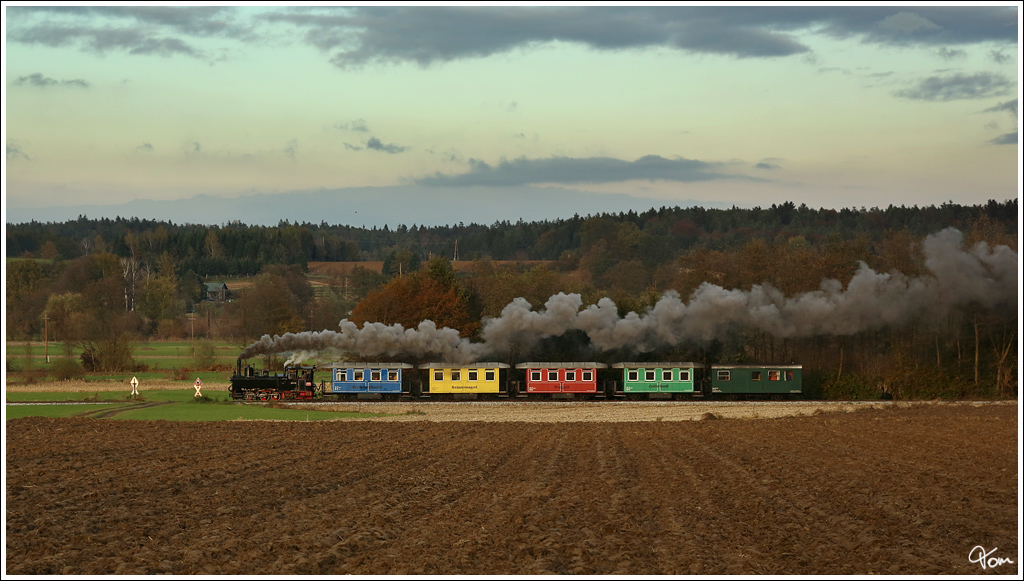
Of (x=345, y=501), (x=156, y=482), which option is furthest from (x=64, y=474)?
(x=345, y=501)

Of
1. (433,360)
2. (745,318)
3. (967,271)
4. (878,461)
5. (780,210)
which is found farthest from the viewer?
(780,210)

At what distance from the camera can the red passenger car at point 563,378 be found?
62531 millimetres

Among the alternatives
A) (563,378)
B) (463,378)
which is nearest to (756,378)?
(563,378)

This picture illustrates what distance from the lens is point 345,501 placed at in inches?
815

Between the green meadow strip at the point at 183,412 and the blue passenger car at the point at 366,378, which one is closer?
the green meadow strip at the point at 183,412

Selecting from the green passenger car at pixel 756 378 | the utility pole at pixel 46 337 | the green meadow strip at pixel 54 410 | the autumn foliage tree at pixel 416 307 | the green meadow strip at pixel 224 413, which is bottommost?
the green meadow strip at pixel 224 413

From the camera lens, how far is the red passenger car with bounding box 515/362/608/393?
6253 cm

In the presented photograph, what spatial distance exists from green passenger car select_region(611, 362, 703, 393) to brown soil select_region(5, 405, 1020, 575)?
24.4 metres

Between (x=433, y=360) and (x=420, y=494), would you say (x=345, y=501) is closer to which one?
(x=420, y=494)

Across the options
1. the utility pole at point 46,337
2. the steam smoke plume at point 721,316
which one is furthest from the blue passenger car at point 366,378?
the utility pole at point 46,337

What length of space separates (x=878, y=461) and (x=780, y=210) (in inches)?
6681

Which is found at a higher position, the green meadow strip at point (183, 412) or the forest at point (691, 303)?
the forest at point (691, 303)

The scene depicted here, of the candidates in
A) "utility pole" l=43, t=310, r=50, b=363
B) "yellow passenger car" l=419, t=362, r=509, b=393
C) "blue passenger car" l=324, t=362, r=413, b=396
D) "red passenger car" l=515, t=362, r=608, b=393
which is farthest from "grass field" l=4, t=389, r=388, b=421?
"red passenger car" l=515, t=362, r=608, b=393

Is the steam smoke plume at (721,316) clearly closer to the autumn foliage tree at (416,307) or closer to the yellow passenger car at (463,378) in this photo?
the yellow passenger car at (463,378)
